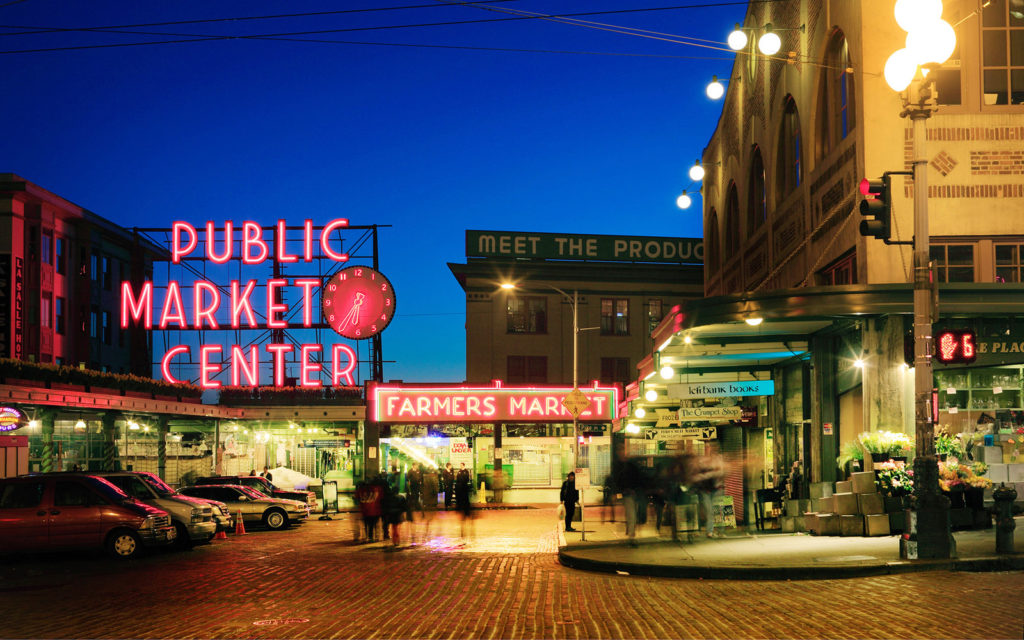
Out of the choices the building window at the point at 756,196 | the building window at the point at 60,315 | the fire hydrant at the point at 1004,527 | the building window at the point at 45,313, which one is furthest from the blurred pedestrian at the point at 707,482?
the building window at the point at 60,315

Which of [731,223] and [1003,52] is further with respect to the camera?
[731,223]

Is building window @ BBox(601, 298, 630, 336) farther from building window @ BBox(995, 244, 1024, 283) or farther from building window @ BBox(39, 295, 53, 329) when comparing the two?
building window @ BBox(995, 244, 1024, 283)

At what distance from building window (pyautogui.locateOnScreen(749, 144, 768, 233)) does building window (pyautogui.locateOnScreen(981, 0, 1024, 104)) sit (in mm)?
9908

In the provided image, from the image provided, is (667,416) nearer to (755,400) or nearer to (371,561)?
(755,400)

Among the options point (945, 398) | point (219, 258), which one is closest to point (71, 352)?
point (219, 258)

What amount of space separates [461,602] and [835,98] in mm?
14448

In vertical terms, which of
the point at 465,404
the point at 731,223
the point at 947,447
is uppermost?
the point at 731,223

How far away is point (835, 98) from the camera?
74.0ft

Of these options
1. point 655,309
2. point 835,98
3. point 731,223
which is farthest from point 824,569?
point 655,309

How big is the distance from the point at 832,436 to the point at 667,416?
17.7 ft

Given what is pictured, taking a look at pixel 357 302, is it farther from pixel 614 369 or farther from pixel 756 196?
pixel 756 196

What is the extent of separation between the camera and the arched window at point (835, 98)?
2175cm

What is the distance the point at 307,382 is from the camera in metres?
47.6

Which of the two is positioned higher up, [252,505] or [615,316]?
[615,316]
